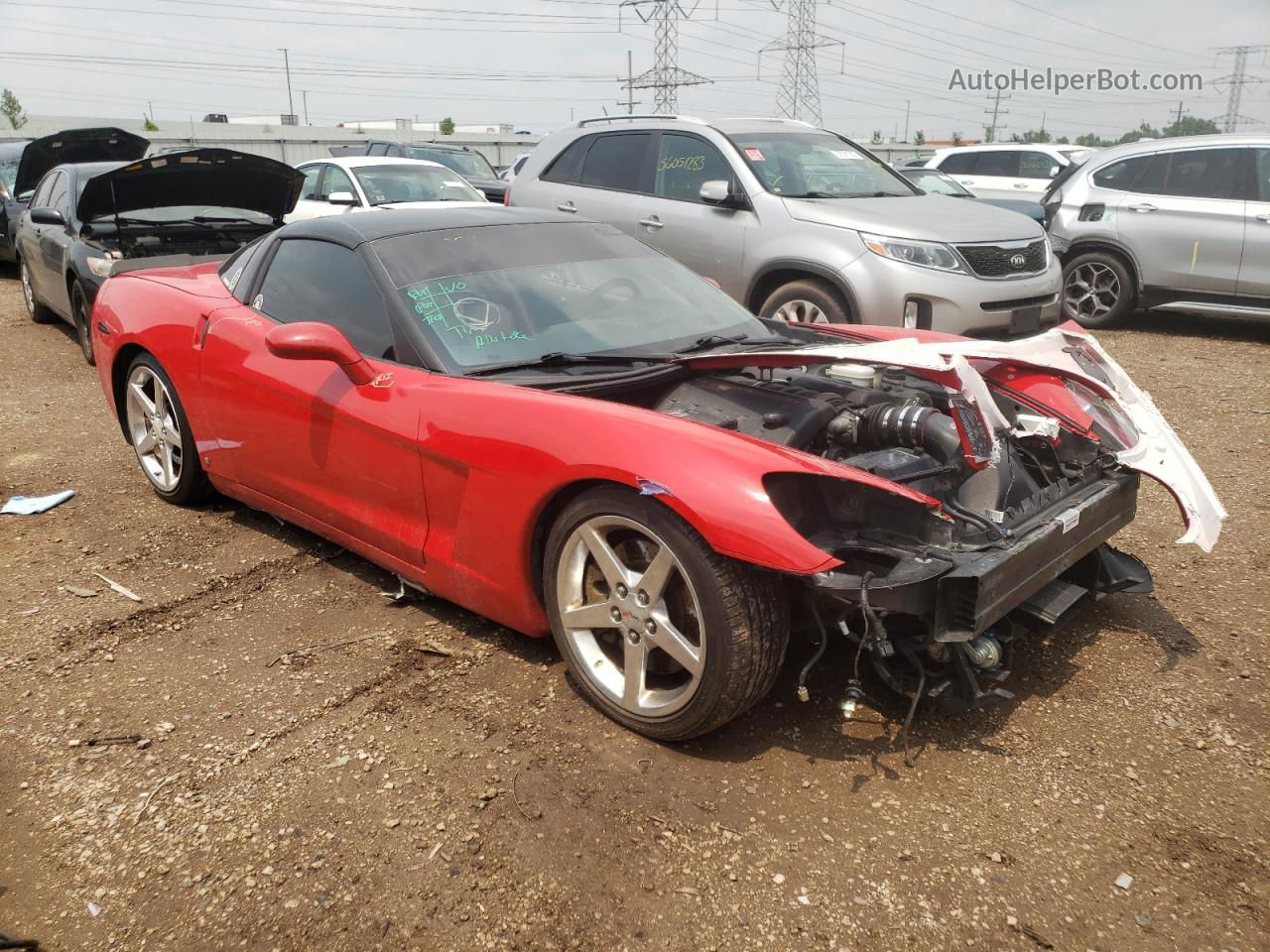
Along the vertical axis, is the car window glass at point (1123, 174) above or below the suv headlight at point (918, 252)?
above

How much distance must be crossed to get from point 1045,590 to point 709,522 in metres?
1.25

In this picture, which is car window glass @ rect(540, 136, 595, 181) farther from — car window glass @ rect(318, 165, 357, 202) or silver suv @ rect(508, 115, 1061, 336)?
car window glass @ rect(318, 165, 357, 202)

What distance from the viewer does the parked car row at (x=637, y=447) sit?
2656mm

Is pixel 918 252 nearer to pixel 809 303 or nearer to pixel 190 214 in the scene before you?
pixel 809 303

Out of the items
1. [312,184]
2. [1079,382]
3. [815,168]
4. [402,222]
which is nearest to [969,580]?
[1079,382]

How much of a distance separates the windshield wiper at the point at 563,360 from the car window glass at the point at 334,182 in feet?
26.5

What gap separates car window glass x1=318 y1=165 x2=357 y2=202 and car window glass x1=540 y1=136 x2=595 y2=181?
3138 millimetres

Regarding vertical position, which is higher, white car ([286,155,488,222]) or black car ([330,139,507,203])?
black car ([330,139,507,203])

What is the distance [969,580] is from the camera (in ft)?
8.32

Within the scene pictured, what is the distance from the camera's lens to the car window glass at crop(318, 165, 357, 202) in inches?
424

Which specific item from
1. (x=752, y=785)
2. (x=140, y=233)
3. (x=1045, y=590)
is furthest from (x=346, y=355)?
(x=140, y=233)

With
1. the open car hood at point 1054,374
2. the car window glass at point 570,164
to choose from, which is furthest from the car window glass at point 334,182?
the open car hood at point 1054,374

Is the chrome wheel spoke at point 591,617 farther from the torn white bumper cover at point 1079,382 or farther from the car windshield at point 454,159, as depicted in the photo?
the car windshield at point 454,159

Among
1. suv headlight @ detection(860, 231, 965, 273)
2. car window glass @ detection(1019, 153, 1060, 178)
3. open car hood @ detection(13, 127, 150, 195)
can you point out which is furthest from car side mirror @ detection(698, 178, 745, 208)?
car window glass @ detection(1019, 153, 1060, 178)
